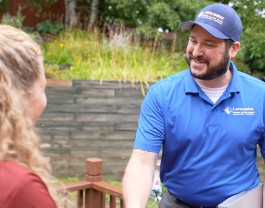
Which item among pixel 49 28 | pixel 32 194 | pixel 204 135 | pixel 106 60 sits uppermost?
pixel 32 194

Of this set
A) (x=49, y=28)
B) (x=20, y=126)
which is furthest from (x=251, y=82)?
(x=49, y=28)

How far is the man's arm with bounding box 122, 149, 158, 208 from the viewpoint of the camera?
7.75ft

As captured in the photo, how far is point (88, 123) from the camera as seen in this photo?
262 inches

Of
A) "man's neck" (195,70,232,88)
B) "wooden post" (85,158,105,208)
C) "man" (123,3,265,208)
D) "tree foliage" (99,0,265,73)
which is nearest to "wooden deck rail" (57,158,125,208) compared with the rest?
"wooden post" (85,158,105,208)

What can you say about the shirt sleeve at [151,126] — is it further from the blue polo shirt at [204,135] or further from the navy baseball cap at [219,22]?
the navy baseball cap at [219,22]

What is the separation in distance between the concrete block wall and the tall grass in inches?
9.1

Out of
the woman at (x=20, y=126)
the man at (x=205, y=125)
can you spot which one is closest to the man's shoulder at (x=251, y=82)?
the man at (x=205, y=125)

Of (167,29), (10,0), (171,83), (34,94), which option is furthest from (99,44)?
(34,94)

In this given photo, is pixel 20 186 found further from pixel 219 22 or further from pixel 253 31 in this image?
pixel 253 31

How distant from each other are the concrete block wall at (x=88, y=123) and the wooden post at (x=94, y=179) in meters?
2.99

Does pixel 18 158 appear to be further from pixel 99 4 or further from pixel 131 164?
pixel 99 4

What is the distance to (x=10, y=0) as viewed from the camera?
10320 mm

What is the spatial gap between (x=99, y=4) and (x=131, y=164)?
24.7ft

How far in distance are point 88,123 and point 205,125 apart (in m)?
4.22
